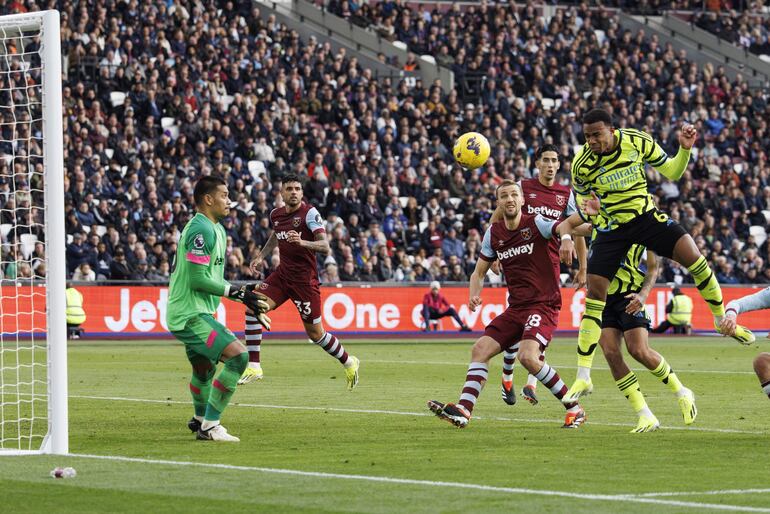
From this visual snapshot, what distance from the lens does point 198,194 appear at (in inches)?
471

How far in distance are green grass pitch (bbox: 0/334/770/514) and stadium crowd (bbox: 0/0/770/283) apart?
14092mm

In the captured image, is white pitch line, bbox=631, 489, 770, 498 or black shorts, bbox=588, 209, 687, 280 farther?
black shorts, bbox=588, 209, 687, 280

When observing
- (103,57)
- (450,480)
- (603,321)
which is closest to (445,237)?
(103,57)

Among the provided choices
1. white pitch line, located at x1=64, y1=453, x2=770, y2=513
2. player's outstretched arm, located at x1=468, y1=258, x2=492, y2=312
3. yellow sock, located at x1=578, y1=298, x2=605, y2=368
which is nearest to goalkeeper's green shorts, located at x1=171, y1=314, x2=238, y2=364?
white pitch line, located at x1=64, y1=453, x2=770, y2=513

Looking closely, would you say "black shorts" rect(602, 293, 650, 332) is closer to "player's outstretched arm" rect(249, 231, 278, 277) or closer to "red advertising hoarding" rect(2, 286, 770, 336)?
"player's outstretched arm" rect(249, 231, 278, 277)

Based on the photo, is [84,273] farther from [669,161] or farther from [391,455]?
[391,455]

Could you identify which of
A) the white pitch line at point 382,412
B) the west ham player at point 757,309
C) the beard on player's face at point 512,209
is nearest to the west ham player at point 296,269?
the white pitch line at point 382,412

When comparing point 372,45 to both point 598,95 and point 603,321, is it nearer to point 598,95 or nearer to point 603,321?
point 598,95

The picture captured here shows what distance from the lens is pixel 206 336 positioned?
461 inches

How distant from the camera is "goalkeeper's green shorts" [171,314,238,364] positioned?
11.7m

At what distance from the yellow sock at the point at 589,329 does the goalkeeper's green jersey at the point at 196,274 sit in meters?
3.49

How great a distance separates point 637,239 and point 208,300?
3894 millimetres

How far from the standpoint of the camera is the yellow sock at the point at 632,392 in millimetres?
12578

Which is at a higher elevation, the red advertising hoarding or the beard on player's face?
the beard on player's face
